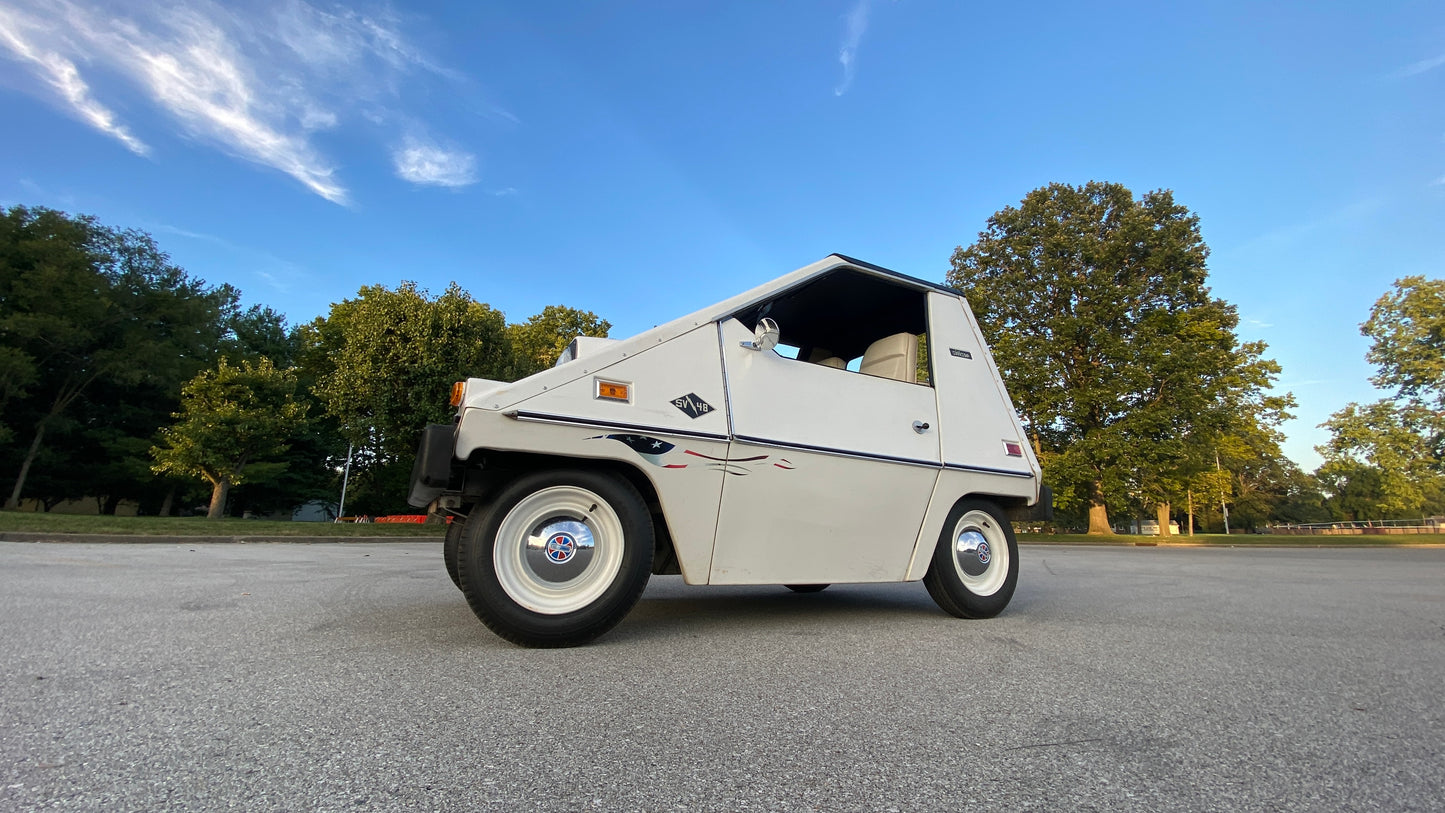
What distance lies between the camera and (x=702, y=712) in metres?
1.92

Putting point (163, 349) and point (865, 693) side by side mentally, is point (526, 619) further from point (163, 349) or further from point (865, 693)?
point (163, 349)

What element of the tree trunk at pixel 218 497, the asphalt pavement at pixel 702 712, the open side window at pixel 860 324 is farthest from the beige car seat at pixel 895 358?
the tree trunk at pixel 218 497

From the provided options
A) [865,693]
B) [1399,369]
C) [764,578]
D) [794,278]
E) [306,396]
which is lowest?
[865,693]

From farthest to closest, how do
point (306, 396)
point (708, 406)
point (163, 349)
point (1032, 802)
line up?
point (306, 396)
point (163, 349)
point (708, 406)
point (1032, 802)

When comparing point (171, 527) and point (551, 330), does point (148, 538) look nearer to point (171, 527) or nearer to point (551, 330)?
point (171, 527)

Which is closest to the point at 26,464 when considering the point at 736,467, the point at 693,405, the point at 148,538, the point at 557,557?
the point at 148,538

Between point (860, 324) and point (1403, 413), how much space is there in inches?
1331

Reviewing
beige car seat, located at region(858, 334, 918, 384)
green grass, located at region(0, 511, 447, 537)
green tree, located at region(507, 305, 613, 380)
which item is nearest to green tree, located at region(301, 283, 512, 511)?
green grass, located at region(0, 511, 447, 537)

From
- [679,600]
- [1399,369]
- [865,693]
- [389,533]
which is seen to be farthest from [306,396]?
[1399,369]

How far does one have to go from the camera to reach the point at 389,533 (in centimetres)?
1703

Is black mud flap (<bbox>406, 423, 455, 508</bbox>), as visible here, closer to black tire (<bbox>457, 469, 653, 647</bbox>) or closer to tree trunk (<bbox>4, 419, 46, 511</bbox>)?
black tire (<bbox>457, 469, 653, 647</bbox>)

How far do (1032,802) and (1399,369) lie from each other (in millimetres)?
36682

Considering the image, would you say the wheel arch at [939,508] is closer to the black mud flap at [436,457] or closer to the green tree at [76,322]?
the black mud flap at [436,457]

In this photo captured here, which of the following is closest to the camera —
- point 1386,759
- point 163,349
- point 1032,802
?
point 1032,802
